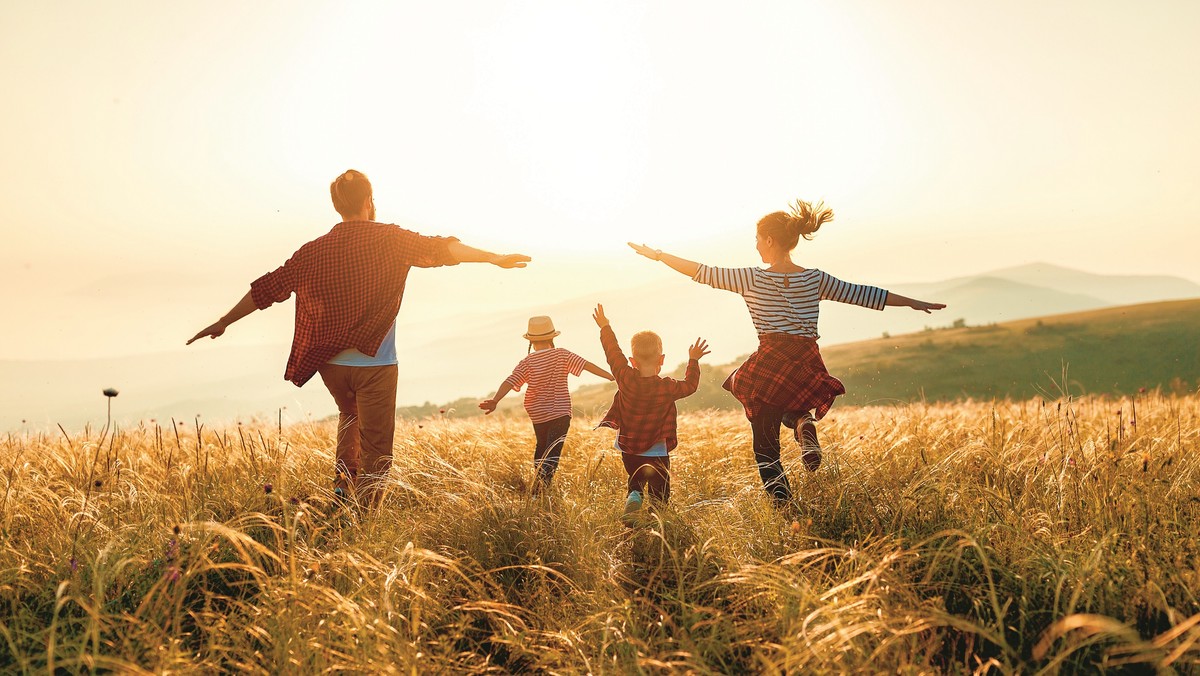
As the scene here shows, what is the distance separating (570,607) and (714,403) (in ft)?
109

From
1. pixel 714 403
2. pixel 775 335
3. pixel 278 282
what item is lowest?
pixel 714 403

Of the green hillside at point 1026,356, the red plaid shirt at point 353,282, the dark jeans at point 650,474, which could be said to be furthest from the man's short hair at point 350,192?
the green hillside at point 1026,356

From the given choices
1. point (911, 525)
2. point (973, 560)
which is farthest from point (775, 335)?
point (973, 560)

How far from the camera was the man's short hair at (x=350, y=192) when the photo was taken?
5.96m

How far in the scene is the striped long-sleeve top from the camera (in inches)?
231

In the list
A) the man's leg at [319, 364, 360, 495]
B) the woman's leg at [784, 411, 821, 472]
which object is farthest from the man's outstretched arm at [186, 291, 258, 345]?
the woman's leg at [784, 411, 821, 472]

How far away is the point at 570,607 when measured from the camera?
401 cm

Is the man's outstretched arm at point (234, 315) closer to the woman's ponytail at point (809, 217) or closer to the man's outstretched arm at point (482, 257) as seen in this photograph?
the man's outstretched arm at point (482, 257)

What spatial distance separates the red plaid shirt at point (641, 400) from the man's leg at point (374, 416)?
5.30ft

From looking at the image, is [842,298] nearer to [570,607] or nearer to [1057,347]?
[570,607]

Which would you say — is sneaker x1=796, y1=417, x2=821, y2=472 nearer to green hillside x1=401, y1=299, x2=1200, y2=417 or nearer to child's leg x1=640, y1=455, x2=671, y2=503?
child's leg x1=640, y1=455, x2=671, y2=503

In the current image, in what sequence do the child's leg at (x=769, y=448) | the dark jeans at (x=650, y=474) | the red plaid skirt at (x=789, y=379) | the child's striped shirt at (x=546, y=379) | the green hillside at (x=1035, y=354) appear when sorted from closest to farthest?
the child's leg at (x=769, y=448)
the red plaid skirt at (x=789, y=379)
the dark jeans at (x=650, y=474)
the child's striped shirt at (x=546, y=379)
the green hillside at (x=1035, y=354)

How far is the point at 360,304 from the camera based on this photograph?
5805mm

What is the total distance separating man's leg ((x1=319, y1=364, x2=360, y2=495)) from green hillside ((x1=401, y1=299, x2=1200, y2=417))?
30.7 metres
